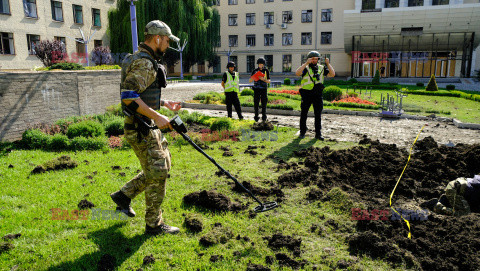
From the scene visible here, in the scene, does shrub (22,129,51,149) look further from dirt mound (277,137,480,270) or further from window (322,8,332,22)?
window (322,8,332,22)

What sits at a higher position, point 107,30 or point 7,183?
point 107,30

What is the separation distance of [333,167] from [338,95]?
1191 centimetres

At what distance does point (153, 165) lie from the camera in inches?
150

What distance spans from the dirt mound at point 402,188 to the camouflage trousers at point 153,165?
74.8 inches

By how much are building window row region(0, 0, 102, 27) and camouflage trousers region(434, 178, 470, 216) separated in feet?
121

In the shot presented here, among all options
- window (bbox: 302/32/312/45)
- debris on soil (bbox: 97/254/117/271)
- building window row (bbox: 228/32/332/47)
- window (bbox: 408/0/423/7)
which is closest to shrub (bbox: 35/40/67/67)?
debris on soil (bbox: 97/254/117/271)

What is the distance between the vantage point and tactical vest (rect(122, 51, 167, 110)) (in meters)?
3.77

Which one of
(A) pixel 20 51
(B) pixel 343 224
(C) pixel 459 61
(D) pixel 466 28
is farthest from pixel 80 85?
(C) pixel 459 61

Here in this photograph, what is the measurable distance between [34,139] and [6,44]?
29.4 meters

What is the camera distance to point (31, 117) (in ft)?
29.5

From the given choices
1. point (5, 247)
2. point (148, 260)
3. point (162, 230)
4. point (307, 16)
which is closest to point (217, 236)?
point (162, 230)

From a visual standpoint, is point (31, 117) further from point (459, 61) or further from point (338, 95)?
point (459, 61)

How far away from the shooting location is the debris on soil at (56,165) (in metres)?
6.24

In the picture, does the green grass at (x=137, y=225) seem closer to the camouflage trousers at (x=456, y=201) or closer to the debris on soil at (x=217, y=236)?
the debris on soil at (x=217, y=236)
